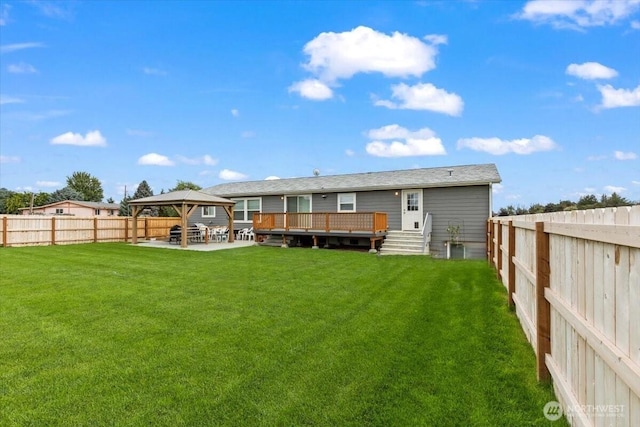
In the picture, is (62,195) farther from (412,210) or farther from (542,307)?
(542,307)

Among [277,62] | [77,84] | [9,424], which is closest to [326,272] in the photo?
[9,424]

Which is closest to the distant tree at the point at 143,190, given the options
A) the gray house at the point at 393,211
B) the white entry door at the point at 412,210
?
the gray house at the point at 393,211

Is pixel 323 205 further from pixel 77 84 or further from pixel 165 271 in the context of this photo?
pixel 77 84

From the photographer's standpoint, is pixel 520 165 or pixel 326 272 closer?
pixel 326 272

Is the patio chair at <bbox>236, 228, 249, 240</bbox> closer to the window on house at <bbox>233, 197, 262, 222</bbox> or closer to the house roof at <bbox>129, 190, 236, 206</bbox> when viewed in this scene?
the window on house at <bbox>233, 197, 262, 222</bbox>

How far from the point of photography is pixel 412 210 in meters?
14.4

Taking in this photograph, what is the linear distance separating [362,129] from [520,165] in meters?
8.71

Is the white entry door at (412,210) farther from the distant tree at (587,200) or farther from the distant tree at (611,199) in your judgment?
the distant tree at (587,200)

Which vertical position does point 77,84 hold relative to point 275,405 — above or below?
above

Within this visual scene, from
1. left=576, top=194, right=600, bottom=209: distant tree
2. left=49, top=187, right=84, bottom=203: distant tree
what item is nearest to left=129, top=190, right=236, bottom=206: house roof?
left=576, top=194, right=600, bottom=209: distant tree

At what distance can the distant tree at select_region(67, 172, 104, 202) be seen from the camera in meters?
57.2

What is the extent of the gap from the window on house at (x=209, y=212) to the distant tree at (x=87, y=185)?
46.9m

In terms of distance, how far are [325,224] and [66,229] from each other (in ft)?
40.1

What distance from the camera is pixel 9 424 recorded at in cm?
241
